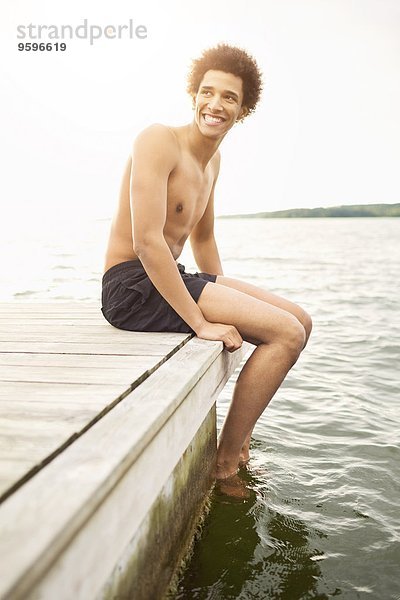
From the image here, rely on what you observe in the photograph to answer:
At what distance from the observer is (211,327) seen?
9.14 ft

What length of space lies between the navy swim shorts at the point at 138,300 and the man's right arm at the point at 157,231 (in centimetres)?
13

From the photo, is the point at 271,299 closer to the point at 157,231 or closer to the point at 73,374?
the point at 157,231

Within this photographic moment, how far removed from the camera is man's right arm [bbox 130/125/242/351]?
Result: 8.71 ft

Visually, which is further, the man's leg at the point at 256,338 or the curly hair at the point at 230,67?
the curly hair at the point at 230,67

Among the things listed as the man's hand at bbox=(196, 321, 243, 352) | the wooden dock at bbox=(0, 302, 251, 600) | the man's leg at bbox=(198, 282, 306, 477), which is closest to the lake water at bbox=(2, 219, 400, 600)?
the wooden dock at bbox=(0, 302, 251, 600)

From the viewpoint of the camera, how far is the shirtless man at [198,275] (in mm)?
2689

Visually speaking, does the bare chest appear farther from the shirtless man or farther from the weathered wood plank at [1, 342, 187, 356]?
the weathered wood plank at [1, 342, 187, 356]

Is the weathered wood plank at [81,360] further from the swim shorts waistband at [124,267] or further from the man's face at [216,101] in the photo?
the man's face at [216,101]

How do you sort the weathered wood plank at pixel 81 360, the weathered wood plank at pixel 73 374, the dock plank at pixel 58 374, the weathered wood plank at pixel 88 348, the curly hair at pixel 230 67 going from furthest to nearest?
1. the curly hair at pixel 230 67
2. the weathered wood plank at pixel 88 348
3. the weathered wood plank at pixel 81 360
4. the weathered wood plank at pixel 73 374
5. the dock plank at pixel 58 374

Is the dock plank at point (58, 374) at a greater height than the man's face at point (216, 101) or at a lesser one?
lesser

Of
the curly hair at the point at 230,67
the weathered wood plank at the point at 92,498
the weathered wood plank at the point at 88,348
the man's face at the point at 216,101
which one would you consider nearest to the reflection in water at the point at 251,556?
the weathered wood plank at the point at 92,498

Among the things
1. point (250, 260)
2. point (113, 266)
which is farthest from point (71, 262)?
point (113, 266)

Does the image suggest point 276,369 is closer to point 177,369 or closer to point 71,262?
point 177,369

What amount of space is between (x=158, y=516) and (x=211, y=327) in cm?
96
